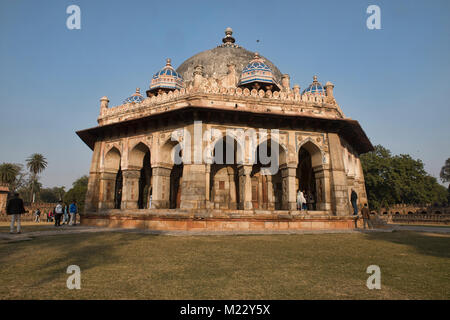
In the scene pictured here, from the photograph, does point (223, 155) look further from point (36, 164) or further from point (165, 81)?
point (36, 164)

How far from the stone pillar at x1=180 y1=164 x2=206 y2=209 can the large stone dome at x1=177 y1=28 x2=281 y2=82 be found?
9.82 m

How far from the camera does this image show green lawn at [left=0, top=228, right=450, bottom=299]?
3.24 meters

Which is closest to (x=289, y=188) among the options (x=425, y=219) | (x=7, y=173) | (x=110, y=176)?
(x=110, y=176)

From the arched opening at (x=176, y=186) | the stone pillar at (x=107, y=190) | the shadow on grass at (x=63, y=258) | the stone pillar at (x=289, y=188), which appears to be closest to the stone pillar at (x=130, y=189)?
the stone pillar at (x=107, y=190)

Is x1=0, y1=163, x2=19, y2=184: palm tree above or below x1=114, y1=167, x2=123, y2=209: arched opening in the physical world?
above

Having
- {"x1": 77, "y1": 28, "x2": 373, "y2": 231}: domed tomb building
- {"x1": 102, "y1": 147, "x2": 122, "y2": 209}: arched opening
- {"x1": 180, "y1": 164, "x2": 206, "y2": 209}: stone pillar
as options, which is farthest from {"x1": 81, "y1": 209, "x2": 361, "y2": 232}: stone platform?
{"x1": 102, "y1": 147, "x2": 122, "y2": 209}: arched opening

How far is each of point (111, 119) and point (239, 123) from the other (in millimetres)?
8278

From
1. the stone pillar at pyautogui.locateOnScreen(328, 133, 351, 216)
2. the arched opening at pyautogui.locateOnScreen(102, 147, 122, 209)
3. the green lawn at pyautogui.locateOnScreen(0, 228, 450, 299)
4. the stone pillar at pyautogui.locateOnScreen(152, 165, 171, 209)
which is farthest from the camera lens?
the arched opening at pyautogui.locateOnScreen(102, 147, 122, 209)

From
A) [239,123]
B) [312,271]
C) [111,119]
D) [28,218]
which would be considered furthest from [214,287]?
[28,218]

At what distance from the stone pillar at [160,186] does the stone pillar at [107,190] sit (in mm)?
3967

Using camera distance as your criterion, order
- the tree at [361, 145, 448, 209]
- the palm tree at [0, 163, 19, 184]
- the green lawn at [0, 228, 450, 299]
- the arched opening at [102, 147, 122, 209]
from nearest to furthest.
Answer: the green lawn at [0, 228, 450, 299]
the arched opening at [102, 147, 122, 209]
the tree at [361, 145, 448, 209]
the palm tree at [0, 163, 19, 184]

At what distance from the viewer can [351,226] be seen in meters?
13.6

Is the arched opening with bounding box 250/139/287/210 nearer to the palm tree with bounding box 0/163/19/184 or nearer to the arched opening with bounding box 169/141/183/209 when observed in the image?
the arched opening with bounding box 169/141/183/209

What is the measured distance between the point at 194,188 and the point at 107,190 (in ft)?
23.0
